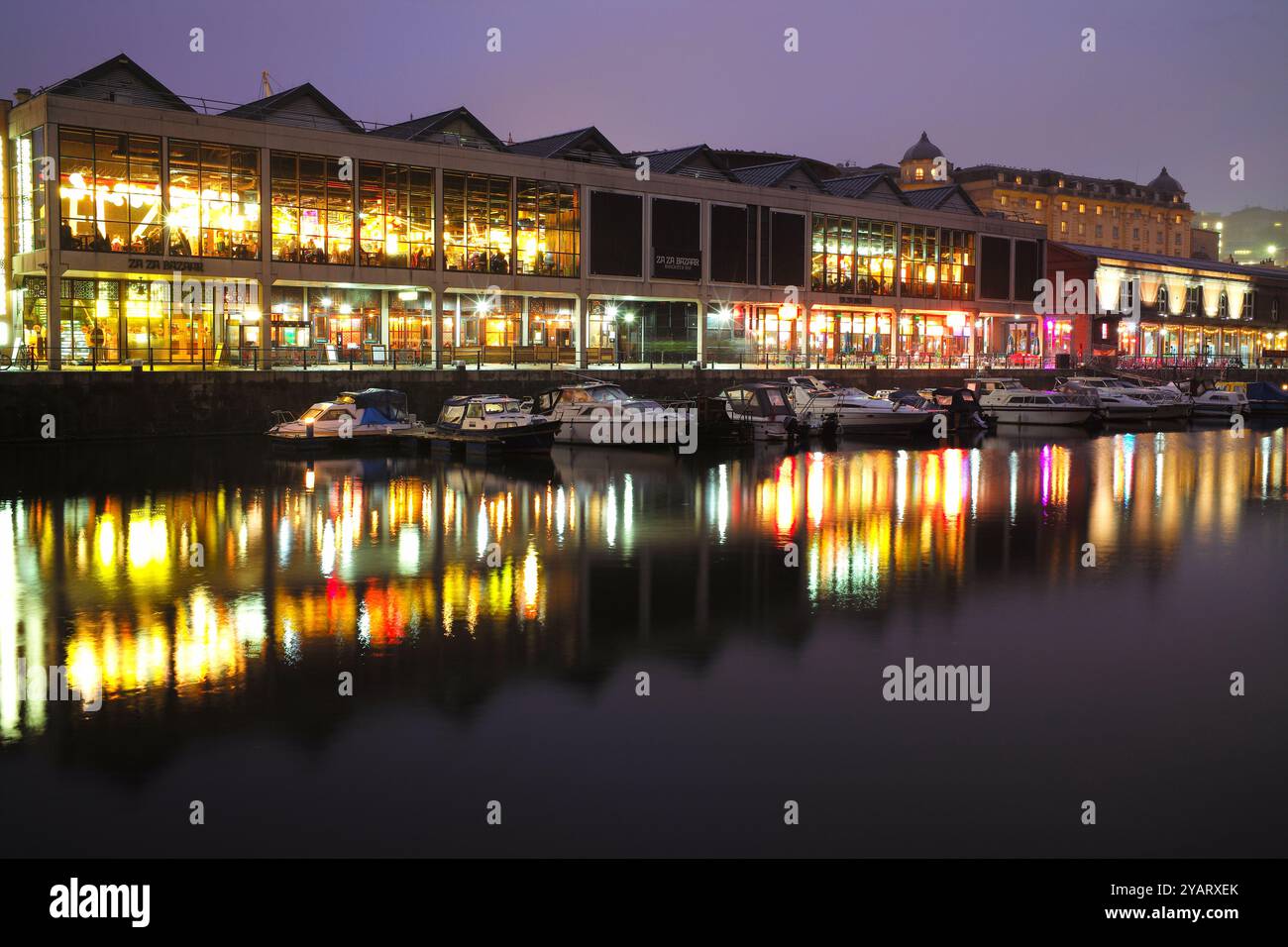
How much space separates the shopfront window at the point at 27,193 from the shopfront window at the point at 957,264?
5778cm

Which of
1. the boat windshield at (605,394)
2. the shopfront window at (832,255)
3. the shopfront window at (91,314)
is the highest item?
the shopfront window at (832,255)

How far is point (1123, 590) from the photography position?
17641 mm

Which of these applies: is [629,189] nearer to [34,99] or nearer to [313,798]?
[34,99]

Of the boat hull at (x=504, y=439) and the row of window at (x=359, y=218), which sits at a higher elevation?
the row of window at (x=359, y=218)

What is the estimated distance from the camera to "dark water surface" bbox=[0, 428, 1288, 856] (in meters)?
9.38

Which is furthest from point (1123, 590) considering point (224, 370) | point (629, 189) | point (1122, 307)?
point (1122, 307)

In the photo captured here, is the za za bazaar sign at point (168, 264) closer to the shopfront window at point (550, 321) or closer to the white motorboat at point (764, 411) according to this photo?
the shopfront window at point (550, 321)

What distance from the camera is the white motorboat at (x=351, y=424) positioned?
3897 centimetres
